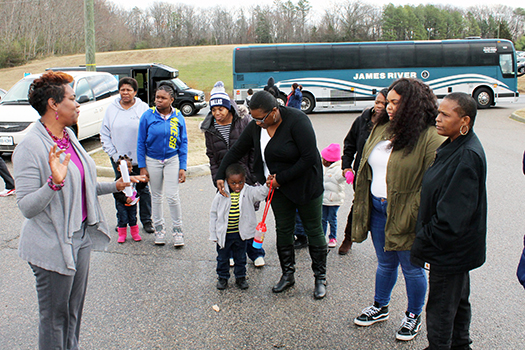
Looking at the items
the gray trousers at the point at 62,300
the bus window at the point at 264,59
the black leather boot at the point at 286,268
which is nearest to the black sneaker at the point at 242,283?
the black leather boot at the point at 286,268

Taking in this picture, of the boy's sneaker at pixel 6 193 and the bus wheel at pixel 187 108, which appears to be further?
the bus wheel at pixel 187 108

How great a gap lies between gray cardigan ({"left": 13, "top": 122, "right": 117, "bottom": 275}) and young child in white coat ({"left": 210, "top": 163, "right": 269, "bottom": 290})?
65.2 inches

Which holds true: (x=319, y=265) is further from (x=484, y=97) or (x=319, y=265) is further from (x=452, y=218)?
(x=484, y=97)

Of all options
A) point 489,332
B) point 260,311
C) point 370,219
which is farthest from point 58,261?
point 489,332

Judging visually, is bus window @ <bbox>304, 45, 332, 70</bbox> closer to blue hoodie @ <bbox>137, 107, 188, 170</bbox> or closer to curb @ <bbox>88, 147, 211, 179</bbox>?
curb @ <bbox>88, 147, 211, 179</bbox>

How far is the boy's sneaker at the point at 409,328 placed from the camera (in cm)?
321

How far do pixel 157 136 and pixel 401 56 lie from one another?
58.1 ft

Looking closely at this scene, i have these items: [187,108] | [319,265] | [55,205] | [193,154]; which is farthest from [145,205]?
[187,108]

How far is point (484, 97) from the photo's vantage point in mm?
20312

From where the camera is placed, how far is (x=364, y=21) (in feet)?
249

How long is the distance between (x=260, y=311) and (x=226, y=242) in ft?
2.45

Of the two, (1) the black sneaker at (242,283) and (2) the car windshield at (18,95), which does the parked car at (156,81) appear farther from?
(1) the black sneaker at (242,283)

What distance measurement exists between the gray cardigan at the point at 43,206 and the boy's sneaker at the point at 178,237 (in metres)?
2.45

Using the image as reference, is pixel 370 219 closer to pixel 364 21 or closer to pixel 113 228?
pixel 113 228
